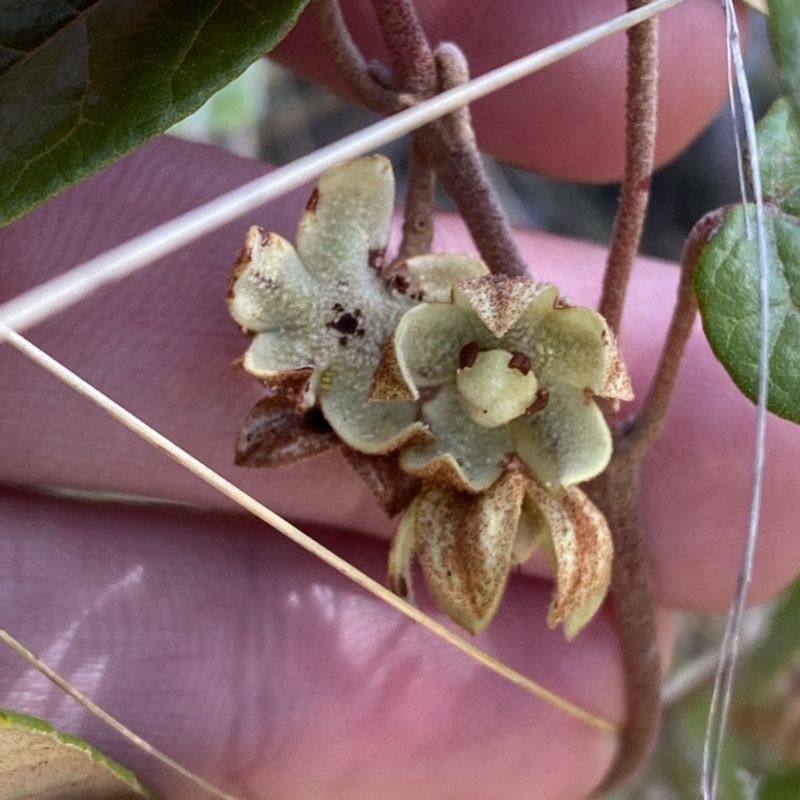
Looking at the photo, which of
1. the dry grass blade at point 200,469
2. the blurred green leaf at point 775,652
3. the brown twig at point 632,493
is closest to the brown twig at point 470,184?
the brown twig at point 632,493

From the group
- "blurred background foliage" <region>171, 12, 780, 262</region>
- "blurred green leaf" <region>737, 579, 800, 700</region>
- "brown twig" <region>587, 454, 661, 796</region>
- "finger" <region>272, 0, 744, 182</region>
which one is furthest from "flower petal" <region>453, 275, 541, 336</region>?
"blurred background foliage" <region>171, 12, 780, 262</region>

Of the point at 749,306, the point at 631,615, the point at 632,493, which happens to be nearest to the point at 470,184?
the point at 749,306

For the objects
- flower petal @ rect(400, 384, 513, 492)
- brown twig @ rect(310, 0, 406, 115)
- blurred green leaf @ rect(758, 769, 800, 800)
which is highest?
brown twig @ rect(310, 0, 406, 115)

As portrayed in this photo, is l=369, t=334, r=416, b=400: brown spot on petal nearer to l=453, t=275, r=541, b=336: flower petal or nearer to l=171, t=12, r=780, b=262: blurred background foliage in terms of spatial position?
l=453, t=275, r=541, b=336: flower petal

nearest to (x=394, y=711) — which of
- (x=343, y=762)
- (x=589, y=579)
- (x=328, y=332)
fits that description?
(x=343, y=762)

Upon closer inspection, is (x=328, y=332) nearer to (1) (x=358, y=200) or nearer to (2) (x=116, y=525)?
(1) (x=358, y=200)

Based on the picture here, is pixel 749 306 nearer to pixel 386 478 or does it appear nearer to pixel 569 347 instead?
pixel 569 347
